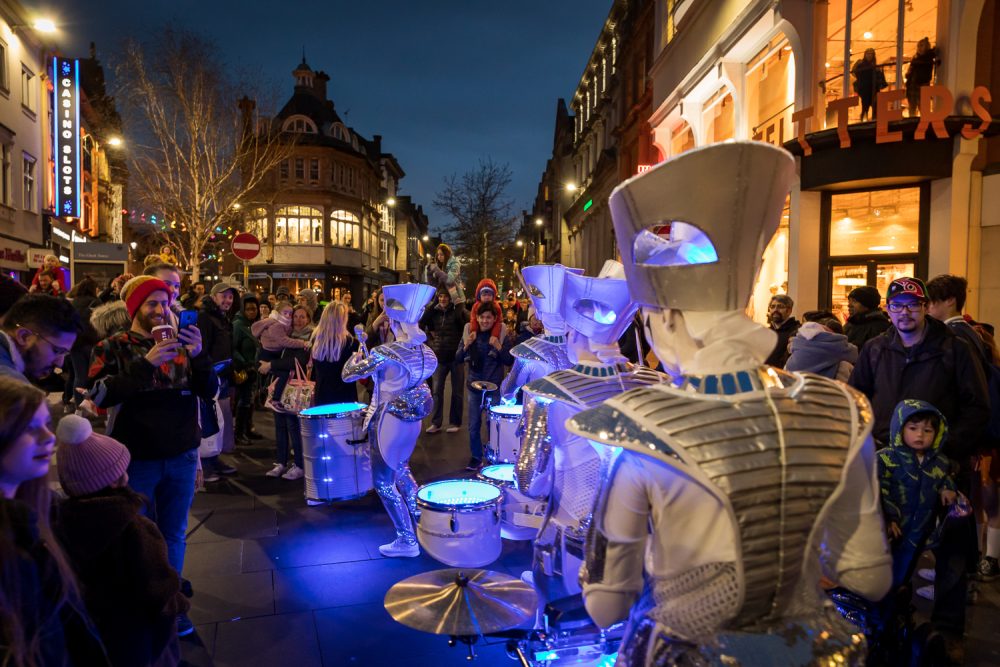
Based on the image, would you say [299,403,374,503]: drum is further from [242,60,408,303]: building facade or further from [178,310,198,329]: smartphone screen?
[242,60,408,303]: building facade

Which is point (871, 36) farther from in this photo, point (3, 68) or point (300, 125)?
point (300, 125)

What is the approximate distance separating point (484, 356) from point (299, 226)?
34162 millimetres

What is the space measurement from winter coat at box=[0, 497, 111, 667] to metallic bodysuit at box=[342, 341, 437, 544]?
112 inches

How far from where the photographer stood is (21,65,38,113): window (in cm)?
1892

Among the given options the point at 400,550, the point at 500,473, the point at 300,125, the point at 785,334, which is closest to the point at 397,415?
the point at 500,473

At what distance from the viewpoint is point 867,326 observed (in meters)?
5.52

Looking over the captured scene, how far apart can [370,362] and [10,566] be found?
3311mm

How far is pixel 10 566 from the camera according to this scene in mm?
1606

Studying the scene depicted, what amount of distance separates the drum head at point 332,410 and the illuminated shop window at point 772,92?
28.9ft

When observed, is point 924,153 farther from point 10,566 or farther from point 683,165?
point 10,566

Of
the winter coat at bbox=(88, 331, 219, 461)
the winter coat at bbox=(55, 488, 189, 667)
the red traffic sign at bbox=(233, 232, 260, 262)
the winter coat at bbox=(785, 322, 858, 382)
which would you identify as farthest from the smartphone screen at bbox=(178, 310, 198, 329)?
the red traffic sign at bbox=(233, 232, 260, 262)

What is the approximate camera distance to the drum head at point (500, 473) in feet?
16.1

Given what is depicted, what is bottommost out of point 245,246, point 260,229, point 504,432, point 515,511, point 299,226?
point 515,511

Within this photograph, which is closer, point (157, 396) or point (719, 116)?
point (157, 396)
